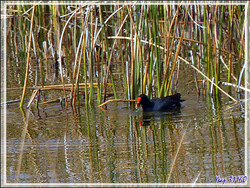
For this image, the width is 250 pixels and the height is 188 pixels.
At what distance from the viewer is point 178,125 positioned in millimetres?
5555

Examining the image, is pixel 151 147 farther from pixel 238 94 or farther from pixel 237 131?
pixel 238 94

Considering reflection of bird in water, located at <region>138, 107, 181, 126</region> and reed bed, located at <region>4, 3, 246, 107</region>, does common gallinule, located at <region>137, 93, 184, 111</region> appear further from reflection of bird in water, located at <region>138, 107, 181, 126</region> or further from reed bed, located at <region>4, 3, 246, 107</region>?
reed bed, located at <region>4, 3, 246, 107</region>

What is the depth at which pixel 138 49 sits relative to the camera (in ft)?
20.3

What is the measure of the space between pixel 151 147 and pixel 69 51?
603 cm

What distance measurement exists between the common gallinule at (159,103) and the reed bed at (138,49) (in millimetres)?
252

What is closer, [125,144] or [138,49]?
[125,144]

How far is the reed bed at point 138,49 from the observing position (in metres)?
6.09

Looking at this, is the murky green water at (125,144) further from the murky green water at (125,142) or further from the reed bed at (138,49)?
the reed bed at (138,49)

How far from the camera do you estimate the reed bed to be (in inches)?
240

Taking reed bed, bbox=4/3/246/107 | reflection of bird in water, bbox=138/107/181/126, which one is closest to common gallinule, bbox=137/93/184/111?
reflection of bird in water, bbox=138/107/181/126

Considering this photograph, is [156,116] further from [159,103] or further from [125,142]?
[125,142]

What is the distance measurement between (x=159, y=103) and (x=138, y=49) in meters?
0.78

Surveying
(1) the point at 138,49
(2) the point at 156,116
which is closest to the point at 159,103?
(2) the point at 156,116

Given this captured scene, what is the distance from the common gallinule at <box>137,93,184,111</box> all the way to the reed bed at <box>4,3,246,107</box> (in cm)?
25
